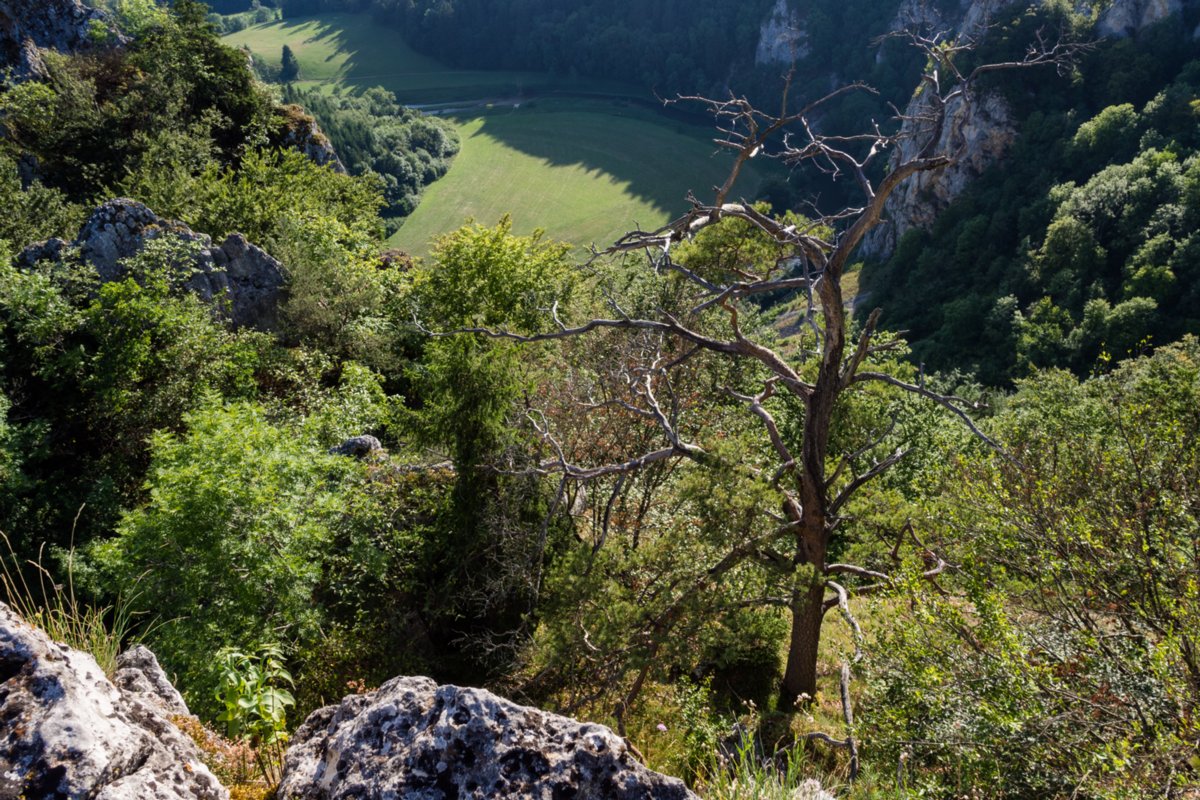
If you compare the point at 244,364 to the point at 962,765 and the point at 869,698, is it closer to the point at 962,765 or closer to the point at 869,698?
the point at 869,698

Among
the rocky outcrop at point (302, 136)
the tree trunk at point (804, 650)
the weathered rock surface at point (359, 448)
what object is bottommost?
the tree trunk at point (804, 650)

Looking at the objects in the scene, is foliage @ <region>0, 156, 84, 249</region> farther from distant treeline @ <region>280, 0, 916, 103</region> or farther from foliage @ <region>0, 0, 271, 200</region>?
distant treeline @ <region>280, 0, 916, 103</region>

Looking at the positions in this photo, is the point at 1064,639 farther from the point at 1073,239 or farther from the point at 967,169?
the point at 967,169

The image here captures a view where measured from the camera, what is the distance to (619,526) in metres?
12.1

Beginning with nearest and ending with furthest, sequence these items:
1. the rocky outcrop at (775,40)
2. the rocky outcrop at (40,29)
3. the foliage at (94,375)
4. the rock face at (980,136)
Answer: the foliage at (94,375) → the rocky outcrop at (40,29) → the rock face at (980,136) → the rocky outcrop at (775,40)

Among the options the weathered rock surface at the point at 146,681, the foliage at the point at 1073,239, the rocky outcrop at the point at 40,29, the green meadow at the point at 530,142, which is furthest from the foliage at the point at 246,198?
the green meadow at the point at 530,142

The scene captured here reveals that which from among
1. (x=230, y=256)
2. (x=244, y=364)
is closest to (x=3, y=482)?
(x=244, y=364)

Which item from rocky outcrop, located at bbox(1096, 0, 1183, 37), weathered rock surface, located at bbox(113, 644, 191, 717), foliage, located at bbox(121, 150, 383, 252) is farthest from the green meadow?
weathered rock surface, located at bbox(113, 644, 191, 717)

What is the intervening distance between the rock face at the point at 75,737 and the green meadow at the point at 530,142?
8071 centimetres

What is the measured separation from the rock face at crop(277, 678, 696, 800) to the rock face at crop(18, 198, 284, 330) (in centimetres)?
1426

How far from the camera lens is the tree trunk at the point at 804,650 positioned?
9898 millimetres

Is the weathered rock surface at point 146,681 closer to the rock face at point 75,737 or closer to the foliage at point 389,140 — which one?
the rock face at point 75,737

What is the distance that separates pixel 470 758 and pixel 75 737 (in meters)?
1.88

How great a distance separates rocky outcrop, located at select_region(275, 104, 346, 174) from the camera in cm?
3130
